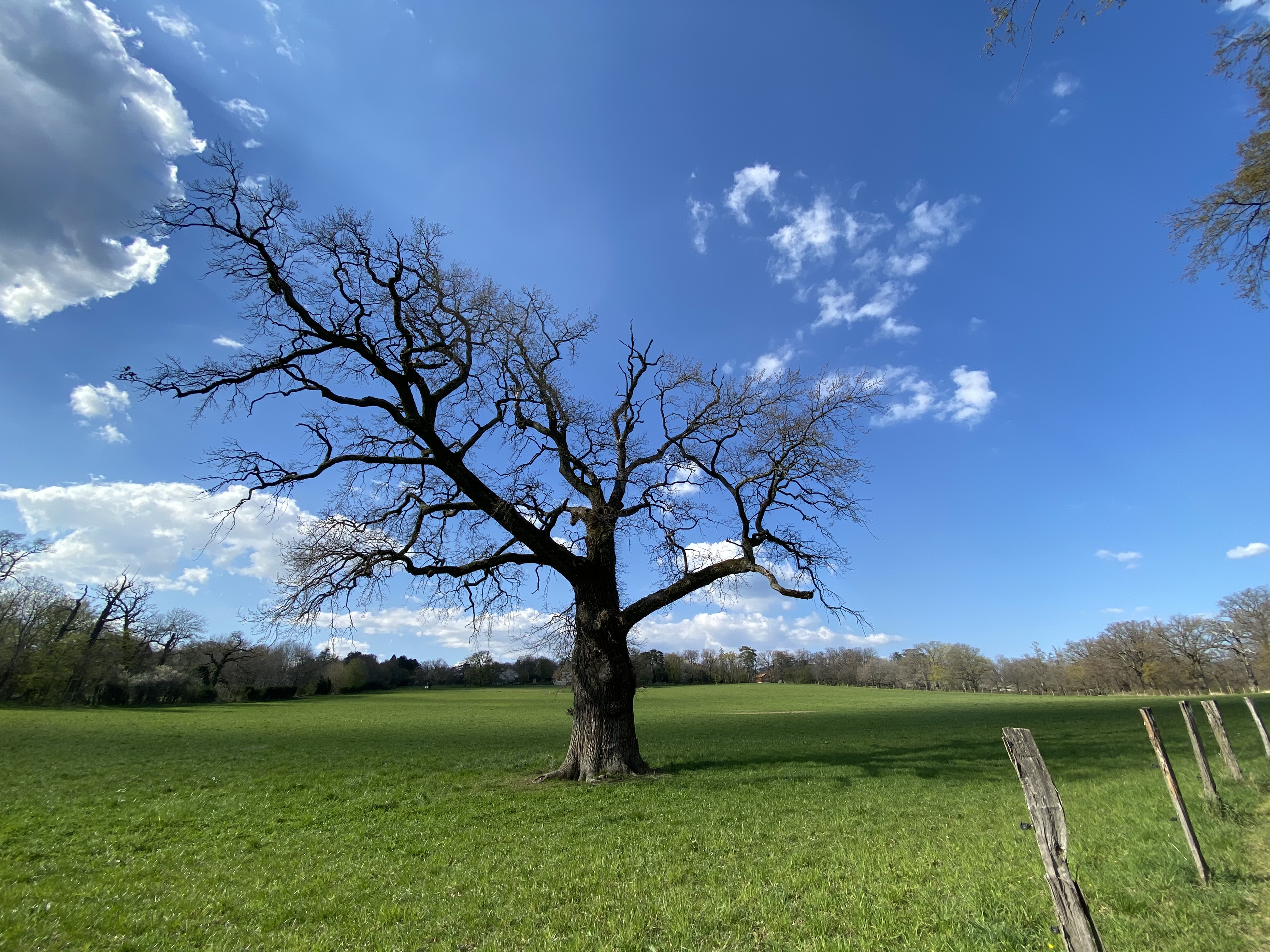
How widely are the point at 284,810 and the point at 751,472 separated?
13.6 metres

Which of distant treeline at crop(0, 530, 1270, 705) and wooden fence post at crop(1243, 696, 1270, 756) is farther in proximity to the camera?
distant treeline at crop(0, 530, 1270, 705)

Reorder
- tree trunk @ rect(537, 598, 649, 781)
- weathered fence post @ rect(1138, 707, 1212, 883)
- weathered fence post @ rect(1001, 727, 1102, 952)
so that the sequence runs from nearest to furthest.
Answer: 1. weathered fence post @ rect(1001, 727, 1102, 952)
2. weathered fence post @ rect(1138, 707, 1212, 883)
3. tree trunk @ rect(537, 598, 649, 781)

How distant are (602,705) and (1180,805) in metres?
11.2

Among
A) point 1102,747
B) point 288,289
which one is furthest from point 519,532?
point 1102,747

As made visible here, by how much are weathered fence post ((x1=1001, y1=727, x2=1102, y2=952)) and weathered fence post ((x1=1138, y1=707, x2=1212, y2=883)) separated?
2.64 metres

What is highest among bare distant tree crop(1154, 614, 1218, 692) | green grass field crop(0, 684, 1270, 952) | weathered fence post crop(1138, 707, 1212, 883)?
bare distant tree crop(1154, 614, 1218, 692)

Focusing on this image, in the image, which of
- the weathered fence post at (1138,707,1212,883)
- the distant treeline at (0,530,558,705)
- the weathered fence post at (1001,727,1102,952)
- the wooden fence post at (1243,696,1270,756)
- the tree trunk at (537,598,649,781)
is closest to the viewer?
the weathered fence post at (1001,727,1102,952)

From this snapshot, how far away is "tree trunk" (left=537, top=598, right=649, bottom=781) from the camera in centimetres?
1470

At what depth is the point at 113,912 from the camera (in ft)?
22.0

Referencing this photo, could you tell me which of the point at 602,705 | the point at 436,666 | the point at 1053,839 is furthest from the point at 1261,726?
the point at 436,666

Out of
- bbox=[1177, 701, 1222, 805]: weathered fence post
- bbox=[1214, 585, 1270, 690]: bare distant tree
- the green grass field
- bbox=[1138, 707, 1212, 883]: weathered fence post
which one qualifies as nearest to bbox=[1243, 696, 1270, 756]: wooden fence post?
the green grass field

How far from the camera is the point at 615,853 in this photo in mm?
8531

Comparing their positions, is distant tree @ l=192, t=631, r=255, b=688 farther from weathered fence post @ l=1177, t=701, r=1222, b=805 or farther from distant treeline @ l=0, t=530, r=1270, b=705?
weathered fence post @ l=1177, t=701, r=1222, b=805

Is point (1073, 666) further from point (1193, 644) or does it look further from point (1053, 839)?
point (1053, 839)
